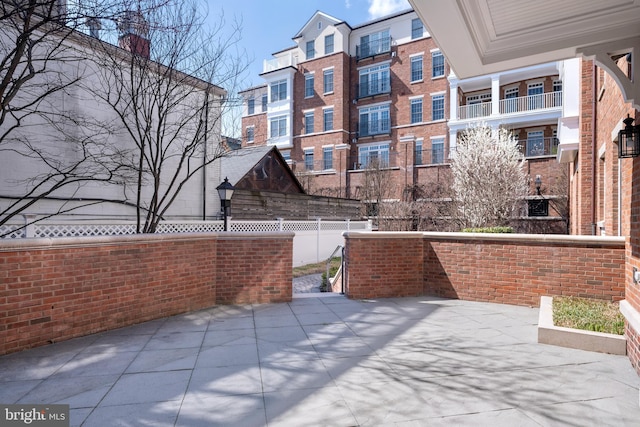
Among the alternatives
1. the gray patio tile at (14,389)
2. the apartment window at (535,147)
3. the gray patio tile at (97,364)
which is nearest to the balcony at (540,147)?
the apartment window at (535,147)

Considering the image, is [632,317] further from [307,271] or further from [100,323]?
[307,271]

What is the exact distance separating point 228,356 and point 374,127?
2645cm

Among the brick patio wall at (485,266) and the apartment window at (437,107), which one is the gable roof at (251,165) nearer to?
the brick patio wall at (485,266)

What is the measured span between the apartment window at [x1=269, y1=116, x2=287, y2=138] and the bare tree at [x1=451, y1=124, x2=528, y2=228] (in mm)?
Result: 20309

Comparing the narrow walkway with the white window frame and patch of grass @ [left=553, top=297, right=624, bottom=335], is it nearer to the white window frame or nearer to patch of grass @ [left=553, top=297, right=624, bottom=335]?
patch of grass @ [left=553, top=297, right=624, bottom=335]

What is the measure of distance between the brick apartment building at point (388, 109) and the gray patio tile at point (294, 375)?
16902 mm

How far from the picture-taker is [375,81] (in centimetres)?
2842

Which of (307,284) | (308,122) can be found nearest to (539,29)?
(307,284)

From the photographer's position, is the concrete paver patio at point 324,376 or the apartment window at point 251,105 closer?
the concrete paver patio at point 324,376

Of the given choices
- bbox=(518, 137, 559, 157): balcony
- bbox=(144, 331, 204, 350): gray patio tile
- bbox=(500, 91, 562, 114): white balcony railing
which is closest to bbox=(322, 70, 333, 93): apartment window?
bbox=(500, 91, 562, 114): white balcony railing

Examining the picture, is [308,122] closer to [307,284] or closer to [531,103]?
[531,103]

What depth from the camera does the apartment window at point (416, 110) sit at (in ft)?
85.9

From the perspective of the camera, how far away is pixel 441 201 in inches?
768

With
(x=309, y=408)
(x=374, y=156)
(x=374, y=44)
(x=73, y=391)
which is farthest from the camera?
(x=374, y=44)
